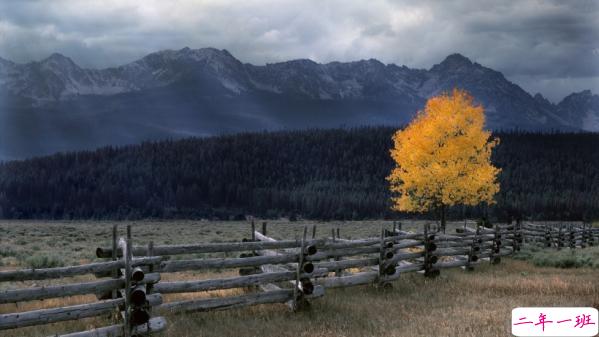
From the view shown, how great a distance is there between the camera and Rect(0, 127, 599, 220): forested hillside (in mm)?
148875

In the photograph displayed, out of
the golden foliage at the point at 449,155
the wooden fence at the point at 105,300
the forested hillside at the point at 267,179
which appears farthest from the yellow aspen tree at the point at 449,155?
the forested hillside at the point at 267,179

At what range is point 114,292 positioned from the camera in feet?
35.8

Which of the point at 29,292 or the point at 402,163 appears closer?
the point at 29,292

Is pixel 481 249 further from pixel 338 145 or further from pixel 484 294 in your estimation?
pixel 338 145

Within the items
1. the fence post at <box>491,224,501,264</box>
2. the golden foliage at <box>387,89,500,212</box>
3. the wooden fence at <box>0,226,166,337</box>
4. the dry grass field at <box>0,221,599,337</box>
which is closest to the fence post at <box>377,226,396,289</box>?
the dry grass field at <box>0,221,599,337</box>

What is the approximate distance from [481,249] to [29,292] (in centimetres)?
1871

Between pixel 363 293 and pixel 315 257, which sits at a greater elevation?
pixel 315 257

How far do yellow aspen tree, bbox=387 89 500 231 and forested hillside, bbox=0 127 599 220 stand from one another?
102 m

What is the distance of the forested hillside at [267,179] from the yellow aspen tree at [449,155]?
101922 millimetres

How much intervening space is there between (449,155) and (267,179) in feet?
463

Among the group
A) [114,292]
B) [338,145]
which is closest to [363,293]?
[114,292]

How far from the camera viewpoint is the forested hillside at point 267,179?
488 ft

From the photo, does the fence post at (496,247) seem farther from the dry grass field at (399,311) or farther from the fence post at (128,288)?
the fence post at (128,288)

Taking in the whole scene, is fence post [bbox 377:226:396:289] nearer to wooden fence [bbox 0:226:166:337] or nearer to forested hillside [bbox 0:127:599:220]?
wooden fence [bbox 0:226:166:337]
